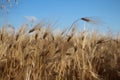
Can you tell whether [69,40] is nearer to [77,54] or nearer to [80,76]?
[77,54]

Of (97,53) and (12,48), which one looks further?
(97,53)

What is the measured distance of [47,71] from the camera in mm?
2963

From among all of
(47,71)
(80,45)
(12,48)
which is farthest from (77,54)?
(12,48)

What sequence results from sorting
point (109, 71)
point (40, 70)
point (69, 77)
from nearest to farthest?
1. point (40, 70)
2. point (69, 77)
3. point (109, 71)

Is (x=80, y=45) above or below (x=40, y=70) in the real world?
above

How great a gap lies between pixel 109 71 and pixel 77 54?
23.4 inches

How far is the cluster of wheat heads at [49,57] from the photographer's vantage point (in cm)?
288

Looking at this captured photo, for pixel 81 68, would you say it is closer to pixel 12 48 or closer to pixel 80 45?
pixel 80 45

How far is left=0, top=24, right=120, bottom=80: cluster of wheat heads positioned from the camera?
2.88m

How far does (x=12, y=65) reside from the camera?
2920mm

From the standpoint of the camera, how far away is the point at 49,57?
9.62 feet

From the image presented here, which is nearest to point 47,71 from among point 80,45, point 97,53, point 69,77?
point 69,77

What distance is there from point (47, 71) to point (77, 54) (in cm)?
43

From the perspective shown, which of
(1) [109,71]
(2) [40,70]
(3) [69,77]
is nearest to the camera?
(2) [40,70]
